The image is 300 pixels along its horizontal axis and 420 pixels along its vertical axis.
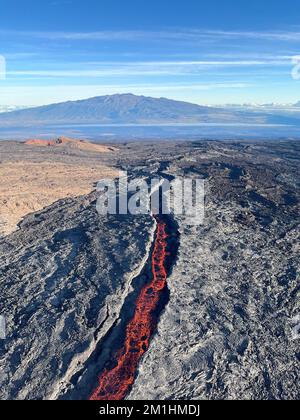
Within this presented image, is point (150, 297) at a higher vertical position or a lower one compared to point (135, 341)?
higher

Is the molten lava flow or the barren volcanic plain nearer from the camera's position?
the molten lava flow

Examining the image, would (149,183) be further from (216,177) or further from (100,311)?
(100,311)

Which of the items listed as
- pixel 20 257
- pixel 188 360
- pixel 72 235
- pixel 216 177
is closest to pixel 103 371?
pixel 188 360

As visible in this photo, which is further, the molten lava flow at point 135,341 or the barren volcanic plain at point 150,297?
the barren volcanic plain at point 150,297

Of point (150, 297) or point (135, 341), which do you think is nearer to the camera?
point (135, 341)
